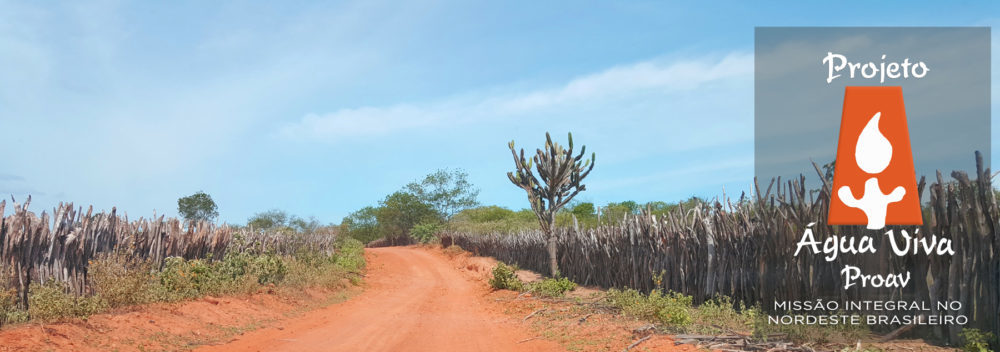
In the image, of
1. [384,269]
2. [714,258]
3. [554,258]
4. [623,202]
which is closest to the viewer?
[714,258]

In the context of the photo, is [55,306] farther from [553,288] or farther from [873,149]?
[553,288]

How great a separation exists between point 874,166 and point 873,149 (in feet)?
0.63

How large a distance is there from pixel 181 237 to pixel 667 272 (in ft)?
32.5

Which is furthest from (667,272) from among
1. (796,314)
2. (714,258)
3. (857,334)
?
(857,334)

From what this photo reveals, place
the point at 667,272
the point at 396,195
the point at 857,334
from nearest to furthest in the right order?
the point at 857,334 < the point at 667,272 < the point at 396,195

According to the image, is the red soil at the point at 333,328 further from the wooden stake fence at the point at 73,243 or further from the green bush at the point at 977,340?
the green bush at the point at 977,340

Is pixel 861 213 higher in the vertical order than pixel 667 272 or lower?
higher

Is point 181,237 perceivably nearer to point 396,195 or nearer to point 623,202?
point 623,202

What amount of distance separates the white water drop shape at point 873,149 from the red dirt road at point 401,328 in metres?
→ 4.11

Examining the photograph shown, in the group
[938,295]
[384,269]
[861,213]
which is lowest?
[384,269]

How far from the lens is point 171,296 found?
9.61 m

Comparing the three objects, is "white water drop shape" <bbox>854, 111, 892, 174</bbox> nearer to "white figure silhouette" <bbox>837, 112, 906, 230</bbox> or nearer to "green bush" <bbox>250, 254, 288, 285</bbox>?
"white figure silhouette" <bbox>837, 112, 906, 230</bbox>

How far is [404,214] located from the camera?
2115 inches

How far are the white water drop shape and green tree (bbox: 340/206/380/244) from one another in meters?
55.2
